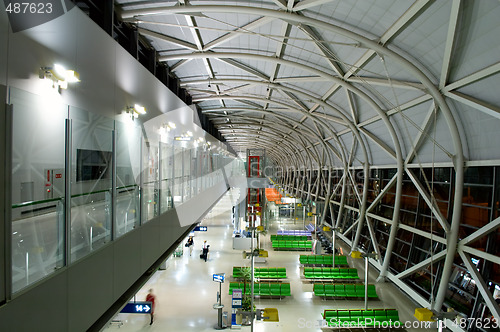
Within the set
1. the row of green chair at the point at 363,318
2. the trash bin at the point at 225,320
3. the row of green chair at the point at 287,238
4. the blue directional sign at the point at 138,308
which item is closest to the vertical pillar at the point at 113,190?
the blue directional sign at the point at 138,308

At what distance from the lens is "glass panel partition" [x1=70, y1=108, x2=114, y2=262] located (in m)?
3.93

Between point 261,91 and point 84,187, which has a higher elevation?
point 261,91

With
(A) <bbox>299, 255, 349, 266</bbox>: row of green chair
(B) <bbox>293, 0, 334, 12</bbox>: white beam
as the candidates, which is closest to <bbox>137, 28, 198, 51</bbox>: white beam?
(B) <bbox>293, 0, 334, 12</bbox>: white beam

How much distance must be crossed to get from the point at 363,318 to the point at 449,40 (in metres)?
10.9

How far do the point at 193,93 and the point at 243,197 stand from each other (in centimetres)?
1501

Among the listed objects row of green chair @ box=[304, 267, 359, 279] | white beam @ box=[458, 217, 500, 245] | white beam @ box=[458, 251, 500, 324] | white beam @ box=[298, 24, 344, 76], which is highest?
white beam @ box=[298, 24, 344, 76]

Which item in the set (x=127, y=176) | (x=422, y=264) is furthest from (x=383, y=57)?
(x=127, y=176)

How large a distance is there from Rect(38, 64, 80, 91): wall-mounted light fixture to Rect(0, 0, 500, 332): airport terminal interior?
0.11ft

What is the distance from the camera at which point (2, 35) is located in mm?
3734

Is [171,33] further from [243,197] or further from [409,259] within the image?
[243,197]

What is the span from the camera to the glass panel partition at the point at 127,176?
530 cm

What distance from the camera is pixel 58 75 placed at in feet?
16.8

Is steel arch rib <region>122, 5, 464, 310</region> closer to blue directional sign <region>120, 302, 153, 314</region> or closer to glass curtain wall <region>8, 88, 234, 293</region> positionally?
glass curtain wall <region>8, 88, 234, 293</region>

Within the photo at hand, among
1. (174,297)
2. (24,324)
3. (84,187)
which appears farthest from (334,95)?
(24,324)
